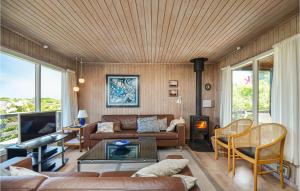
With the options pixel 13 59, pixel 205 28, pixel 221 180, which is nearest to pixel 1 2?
pixel 13 59

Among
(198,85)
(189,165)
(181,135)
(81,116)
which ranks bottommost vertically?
(189,165)

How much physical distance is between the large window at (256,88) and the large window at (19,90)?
444 cm

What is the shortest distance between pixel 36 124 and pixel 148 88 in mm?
3205

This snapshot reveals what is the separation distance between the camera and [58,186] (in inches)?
40.8

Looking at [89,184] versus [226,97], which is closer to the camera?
[89,184]

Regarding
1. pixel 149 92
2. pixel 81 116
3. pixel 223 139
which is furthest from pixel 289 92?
pixel 81 116

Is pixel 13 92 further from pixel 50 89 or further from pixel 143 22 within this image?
pixel 143 22

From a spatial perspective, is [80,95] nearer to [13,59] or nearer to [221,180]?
[13,59]

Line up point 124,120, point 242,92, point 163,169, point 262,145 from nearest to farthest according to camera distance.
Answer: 1. point 163,169
2. point 262,145
3. point 242,92
4. point 124,120

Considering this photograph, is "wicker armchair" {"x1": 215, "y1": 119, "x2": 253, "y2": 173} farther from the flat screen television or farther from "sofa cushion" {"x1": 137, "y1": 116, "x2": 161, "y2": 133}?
the flat screen television

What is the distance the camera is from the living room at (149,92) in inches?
84.7

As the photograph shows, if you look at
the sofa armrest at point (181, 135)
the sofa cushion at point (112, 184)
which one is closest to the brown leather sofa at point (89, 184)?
the sofa cushion at point (112, 184)

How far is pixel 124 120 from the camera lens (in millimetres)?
5039

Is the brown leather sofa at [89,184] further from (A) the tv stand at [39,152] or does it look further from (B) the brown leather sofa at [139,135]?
(B) the brown leather sofa at [139,135]
